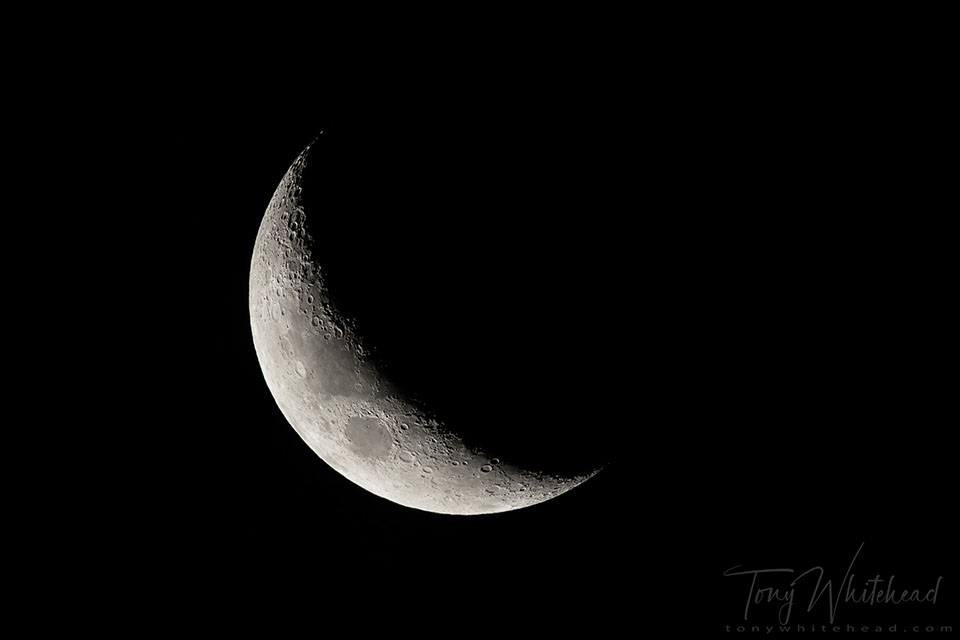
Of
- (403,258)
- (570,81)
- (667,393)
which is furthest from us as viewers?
(667,393)

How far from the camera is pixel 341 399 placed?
6.70 feet

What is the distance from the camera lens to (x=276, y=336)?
7.09 ft

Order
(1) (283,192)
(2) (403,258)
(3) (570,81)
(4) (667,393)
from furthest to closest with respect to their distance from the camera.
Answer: (1) (283,192) < (4) (667,393) < (3) (570,81) < (2) (403,258)

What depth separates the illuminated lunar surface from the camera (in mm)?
1978

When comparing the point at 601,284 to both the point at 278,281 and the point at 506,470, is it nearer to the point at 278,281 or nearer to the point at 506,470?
the point at 506,470

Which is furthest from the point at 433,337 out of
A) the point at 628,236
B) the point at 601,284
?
the point at 628,236

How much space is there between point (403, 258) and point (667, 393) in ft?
3.35

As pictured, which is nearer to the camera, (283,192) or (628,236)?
(628,236)

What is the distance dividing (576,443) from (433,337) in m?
0.63

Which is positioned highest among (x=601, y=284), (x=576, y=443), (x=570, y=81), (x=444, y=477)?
(x=570, y=81)

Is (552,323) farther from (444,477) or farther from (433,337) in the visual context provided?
(444,477)

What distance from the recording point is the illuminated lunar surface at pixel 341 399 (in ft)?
6.49

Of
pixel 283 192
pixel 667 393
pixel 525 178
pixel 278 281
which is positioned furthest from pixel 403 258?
pixel 667 393

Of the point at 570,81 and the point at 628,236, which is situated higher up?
the point at 570,81
